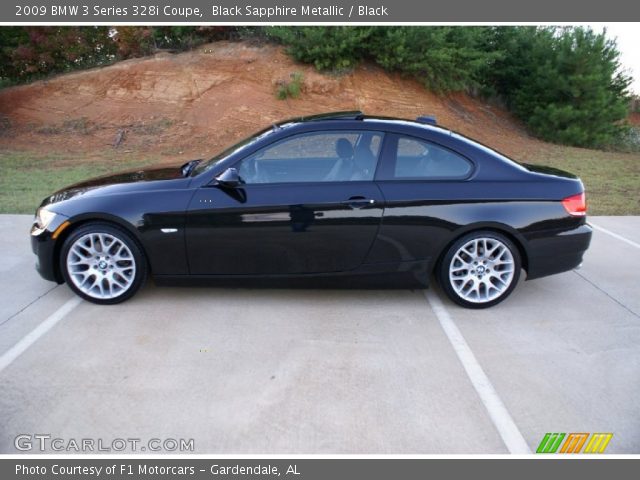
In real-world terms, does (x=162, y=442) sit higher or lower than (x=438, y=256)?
lower

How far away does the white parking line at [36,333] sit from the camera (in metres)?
3.67

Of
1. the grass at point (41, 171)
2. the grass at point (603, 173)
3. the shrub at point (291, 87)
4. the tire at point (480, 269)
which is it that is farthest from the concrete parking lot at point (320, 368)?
the shrub at point (291, 87)

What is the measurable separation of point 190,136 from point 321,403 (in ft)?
34.5

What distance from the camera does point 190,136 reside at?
12.8 metres

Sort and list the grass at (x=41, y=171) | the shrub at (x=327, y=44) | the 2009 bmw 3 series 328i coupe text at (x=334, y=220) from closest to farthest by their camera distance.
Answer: the 2009 bmw 3 series 328i coupe text at (x=334, y=220), the grass at (x=41, y=171), the shrub at (x=327, y=44)

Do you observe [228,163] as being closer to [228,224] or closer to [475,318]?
[228,224]

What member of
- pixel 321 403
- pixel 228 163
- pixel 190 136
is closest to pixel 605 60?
pixel 190 136

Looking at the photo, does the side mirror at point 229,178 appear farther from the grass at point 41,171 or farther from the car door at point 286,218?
the grass at point 41,171

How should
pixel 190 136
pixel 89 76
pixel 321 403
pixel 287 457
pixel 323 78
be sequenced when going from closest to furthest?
pixel 287 457 → pixel 321 403 → pixel 190 136 → pixel 323 78 → pixel 89 76

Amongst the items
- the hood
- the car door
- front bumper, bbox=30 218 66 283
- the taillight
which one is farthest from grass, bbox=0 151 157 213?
the taillight

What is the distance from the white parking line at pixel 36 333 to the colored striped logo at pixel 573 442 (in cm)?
322

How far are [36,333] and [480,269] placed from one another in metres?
3.36

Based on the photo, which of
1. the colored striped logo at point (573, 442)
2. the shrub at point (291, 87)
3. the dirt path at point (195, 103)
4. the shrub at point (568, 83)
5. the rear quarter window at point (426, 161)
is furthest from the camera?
the shrub at point (568, 83)

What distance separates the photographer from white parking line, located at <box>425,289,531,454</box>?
9.76 ft
